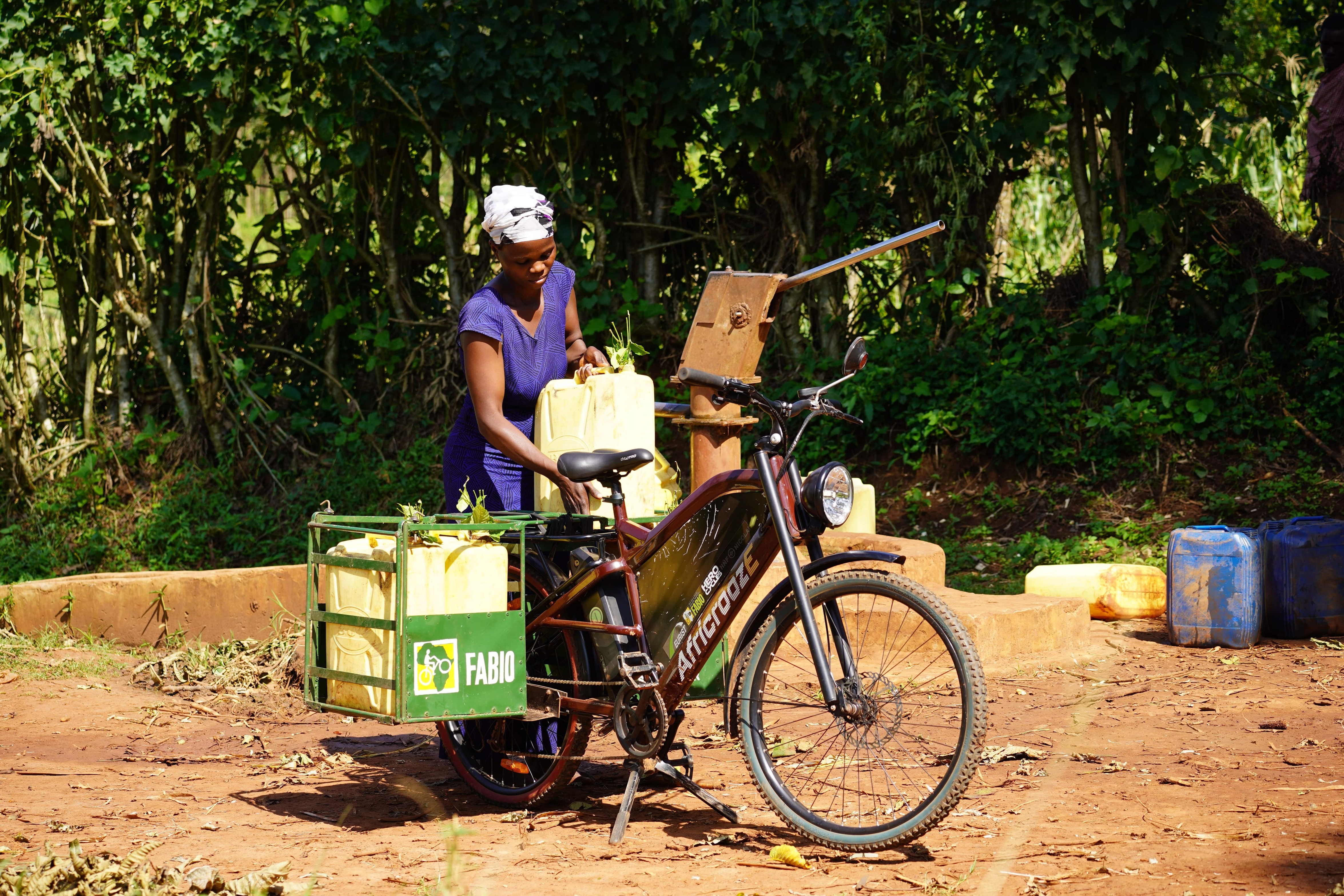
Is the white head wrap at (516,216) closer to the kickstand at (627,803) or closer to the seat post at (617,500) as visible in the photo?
the seat post at (617,500)

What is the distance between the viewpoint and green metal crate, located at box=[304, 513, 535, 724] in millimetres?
3592

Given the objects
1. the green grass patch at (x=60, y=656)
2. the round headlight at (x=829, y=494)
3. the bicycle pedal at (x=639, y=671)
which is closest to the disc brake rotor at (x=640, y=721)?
the bicycle pedal at (x=639, y=671)

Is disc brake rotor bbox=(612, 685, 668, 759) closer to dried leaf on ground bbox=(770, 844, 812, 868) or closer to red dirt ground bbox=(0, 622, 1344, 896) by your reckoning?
red dirt ground bbox=(0, 622, 1344, 896)

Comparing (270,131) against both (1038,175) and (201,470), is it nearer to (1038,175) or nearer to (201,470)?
(201,470)

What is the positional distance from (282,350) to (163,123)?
5.68 ft

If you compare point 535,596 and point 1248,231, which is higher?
point 1248,231

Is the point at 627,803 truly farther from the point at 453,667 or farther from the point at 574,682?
the point at 453,667

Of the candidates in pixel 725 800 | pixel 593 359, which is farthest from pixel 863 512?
pixel 725 800

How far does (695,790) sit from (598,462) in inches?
38.3

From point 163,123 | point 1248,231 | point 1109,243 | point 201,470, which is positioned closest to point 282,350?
point 201,470

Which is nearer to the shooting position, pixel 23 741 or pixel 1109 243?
pixel 23 741

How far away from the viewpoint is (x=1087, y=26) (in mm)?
7711

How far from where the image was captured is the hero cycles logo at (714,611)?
11.6 feet

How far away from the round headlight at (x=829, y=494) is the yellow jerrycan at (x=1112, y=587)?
3.37m
